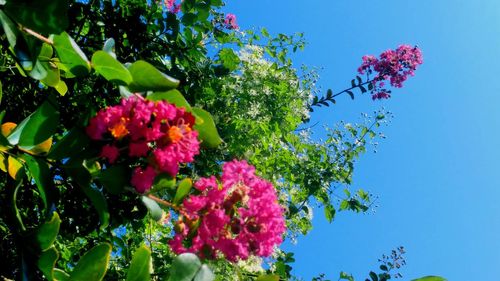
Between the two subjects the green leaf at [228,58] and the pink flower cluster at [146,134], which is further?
the green leaf at [228,58]

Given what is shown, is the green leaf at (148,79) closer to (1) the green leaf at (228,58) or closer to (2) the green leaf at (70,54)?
(2) the green leaf at (70,54)

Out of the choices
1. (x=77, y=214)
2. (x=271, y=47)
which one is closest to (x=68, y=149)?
(x=77, y=214)

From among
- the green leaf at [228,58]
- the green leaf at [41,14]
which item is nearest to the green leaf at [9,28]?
the green leaf at [41,14]

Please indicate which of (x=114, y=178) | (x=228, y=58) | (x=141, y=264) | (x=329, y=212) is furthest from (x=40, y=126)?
(x=329, y=212)

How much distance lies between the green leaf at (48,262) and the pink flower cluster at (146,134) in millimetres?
267

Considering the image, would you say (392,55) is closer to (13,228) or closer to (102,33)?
(102,33)

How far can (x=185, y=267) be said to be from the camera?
1.23 meters

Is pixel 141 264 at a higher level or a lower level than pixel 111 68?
lower

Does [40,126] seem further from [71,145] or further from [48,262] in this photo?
[48,262]

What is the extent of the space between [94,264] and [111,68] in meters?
0.50

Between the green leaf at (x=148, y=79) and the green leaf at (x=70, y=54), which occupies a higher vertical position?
the green leaf at (x=70, y=54)

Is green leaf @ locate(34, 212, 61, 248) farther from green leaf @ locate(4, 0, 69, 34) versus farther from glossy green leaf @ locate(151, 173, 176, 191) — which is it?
green leaf @ locate(4, 0, 69, 34)

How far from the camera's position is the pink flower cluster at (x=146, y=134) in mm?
1158

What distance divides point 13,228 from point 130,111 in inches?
20.1
